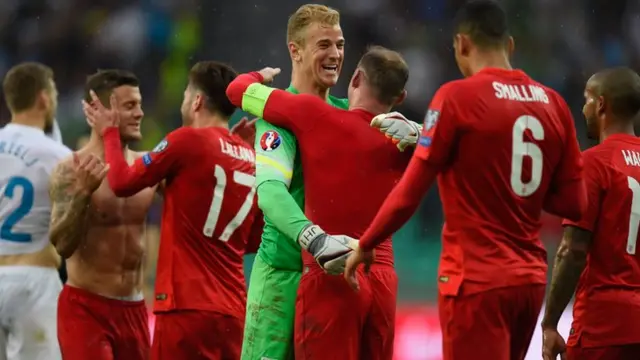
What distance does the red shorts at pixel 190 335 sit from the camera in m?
7.11

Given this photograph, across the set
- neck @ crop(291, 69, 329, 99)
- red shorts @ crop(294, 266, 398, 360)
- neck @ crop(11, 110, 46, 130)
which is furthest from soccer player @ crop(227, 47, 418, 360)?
neck @ crop(11, 110, 46, 130)

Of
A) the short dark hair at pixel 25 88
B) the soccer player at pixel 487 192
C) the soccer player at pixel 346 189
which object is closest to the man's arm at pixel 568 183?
the soccer player at pixel 487 192

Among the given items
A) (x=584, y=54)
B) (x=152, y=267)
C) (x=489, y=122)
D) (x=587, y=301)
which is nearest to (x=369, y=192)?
(x=489, y=122)

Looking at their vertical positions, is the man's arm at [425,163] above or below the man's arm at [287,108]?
below

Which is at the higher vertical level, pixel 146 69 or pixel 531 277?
pixel 146 69

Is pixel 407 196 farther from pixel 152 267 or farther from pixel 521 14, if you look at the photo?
pixel 521 14

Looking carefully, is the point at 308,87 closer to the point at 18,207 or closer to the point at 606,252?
the point at 606,252

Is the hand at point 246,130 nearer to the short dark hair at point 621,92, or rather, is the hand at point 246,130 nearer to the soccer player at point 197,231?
the soccer player at point 197,231

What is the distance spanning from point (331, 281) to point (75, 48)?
9817 millimetres

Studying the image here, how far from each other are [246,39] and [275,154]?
8470mm

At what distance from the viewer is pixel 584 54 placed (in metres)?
14.0

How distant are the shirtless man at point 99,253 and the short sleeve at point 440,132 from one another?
98.5 inches

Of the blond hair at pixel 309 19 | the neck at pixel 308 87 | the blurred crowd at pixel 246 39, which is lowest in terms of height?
Result: the neck at pixel 308 87

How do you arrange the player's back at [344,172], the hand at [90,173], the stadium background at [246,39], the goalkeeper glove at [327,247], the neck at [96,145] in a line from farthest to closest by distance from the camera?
the stadium background at [246,39] < the neck at [96,145] < the hand at [90,173] < the player's back at [344,172] < the goalkeeper glove at [327,247]
